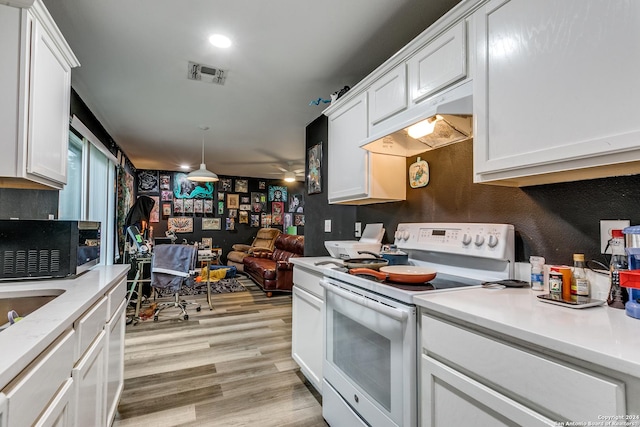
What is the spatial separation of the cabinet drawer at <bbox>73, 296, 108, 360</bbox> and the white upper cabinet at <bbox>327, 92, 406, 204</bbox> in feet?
5.04

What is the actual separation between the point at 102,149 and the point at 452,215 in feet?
13.5

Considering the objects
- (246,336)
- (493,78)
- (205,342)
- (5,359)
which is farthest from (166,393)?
(493,78)

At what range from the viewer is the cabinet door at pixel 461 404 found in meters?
0.81

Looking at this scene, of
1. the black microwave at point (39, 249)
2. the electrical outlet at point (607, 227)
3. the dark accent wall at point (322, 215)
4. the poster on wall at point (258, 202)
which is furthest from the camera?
the poster on wall at point (258, 202)

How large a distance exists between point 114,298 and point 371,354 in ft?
4.42

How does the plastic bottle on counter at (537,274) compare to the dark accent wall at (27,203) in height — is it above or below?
below

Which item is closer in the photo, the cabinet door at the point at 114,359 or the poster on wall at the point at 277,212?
the cabinet door at the point at 114,359

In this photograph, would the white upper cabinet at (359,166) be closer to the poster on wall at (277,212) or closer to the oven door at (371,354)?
the oven door at (371,354)

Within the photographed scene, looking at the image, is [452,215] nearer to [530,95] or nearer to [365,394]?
[530,95]

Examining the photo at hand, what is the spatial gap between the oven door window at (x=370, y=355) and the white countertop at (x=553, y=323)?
18cm

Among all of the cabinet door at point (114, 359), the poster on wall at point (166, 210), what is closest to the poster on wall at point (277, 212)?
the poster on wall at point (166, 210)

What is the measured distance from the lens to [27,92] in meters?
1.38

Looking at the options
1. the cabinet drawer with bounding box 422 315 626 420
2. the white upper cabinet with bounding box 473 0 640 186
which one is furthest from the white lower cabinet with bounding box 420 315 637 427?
the white upper cabinet with bounding box 473 0 640 186

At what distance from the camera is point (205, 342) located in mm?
3029
